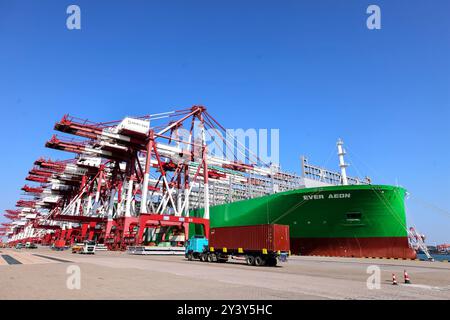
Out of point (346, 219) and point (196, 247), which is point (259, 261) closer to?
point (196, 247)

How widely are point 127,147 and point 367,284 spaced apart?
43.4m

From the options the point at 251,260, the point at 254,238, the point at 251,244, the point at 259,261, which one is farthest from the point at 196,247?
the point at 259,261

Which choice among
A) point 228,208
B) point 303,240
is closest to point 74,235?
point 228,208

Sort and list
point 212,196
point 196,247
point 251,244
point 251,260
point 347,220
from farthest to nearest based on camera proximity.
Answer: point 212,196, point 347,220, point 196,247, point 251,260, point 251,244

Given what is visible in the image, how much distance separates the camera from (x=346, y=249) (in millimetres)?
34188

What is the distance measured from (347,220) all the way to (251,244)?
14.3 metres

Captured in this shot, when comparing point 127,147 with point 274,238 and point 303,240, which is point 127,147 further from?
point 274,238

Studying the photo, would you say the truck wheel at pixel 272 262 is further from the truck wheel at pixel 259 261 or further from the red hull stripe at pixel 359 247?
the red hull stripe at pixel 359 247

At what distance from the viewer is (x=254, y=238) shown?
2456cm

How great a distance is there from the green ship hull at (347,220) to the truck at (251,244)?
1159cm

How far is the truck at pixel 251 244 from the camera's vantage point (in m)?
23.5

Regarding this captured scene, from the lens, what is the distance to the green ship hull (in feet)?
106

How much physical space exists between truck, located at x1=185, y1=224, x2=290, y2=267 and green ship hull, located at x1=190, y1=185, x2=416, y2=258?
38.0 ft

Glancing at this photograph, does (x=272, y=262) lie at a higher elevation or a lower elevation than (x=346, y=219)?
lower
